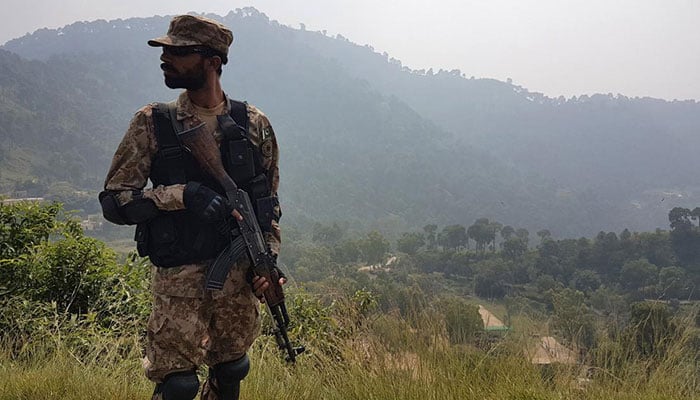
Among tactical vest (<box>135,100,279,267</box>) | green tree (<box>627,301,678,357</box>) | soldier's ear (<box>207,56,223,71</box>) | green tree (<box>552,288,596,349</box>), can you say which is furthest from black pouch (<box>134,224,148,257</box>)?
green tree (<box>627,301,678,357</box>)

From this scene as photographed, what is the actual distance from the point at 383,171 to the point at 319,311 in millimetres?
144435

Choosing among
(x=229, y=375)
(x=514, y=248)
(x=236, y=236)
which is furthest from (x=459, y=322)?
(x=514, y=248)

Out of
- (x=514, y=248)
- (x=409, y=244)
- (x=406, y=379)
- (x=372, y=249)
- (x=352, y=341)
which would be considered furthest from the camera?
(x=409, y=244)

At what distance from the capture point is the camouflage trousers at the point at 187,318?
215 centimetres

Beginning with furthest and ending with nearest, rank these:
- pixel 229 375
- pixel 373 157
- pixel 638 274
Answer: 1. pixel 373 157
2. pixel 638 274
3. pixel 229 375

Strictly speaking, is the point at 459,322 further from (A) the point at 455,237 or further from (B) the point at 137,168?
(A) the point at 455,237

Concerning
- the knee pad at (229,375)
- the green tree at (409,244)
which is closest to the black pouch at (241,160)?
the knee pad at (229,375)

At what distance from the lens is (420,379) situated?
2.78m

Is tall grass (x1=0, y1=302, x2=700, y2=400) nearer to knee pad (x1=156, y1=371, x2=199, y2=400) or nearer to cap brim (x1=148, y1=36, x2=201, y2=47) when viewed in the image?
knee pad (x1=156, y1=371, x2=199, y2=400)

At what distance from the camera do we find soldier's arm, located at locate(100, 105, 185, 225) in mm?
2086

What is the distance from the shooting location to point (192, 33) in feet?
7.11

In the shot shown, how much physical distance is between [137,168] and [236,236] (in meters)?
0.55

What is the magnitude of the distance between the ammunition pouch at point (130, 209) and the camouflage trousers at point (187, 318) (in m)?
0.28

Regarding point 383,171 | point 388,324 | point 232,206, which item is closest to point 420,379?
point 388,324
